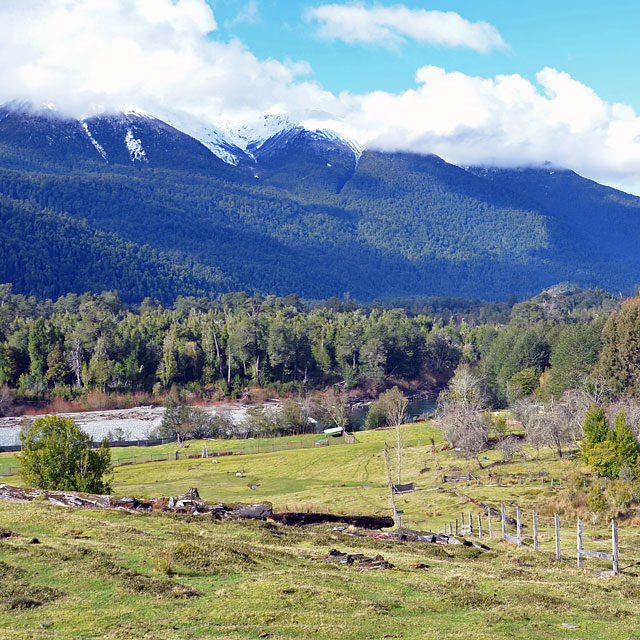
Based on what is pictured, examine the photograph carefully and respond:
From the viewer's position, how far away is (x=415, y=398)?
5837 inches

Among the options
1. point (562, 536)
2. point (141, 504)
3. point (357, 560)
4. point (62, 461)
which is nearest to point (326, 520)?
point (141, 504)

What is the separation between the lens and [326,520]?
40.2 meters

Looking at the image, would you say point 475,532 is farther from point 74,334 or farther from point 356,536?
point 74,334

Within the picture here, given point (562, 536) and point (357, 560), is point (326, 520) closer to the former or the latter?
point (562, 536)

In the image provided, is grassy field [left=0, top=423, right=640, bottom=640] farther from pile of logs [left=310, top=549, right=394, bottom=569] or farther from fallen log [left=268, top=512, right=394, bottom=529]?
fallen log [left=268, top=512, right=394, bottom=529]

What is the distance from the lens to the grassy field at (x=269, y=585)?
1791 centimetres

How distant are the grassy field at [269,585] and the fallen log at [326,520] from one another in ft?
7.75

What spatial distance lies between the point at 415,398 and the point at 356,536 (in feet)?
380

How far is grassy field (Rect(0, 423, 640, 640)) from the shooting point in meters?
17.9

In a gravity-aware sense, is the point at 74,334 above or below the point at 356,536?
above

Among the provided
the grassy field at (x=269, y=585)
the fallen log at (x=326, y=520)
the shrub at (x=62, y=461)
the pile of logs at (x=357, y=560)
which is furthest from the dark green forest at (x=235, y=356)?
the pile of logs at (x=357, y=560)

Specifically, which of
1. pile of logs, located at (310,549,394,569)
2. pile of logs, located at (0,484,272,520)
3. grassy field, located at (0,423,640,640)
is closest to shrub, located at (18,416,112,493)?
pile of logs, located at (0,484,272,520)

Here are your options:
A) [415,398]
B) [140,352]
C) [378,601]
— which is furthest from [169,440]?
[378,601]

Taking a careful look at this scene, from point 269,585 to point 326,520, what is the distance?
19.6 metres
